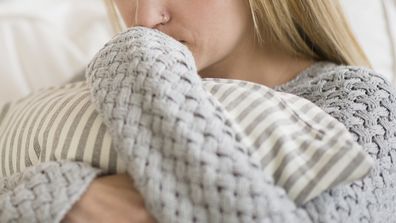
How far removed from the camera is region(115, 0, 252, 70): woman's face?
2.54ft

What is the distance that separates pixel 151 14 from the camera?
769 mm

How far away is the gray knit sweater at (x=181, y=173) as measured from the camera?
0.48 m

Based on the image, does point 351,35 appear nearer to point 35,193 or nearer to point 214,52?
point 214,52

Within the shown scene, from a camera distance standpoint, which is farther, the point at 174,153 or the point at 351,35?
the point at 351,35

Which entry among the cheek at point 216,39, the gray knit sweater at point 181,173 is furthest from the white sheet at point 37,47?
the gray knit sweater at point 181,173

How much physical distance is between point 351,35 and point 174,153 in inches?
20.4

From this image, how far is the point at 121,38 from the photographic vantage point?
2.01 ft

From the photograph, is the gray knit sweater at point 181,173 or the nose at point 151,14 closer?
the gray knit sweater at point 181,173

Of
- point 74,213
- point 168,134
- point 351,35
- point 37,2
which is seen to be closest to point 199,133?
point 168,134

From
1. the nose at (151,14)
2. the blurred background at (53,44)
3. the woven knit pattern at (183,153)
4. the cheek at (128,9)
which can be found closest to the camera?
the woven knit pattern at (183,153)

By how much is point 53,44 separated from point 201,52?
0.44 m

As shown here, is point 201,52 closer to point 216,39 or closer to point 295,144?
point 216,39

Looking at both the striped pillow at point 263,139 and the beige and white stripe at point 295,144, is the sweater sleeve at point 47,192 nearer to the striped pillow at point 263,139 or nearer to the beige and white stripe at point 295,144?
the striped pillow at point 263,139

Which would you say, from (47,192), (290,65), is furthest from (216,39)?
(47,192)
